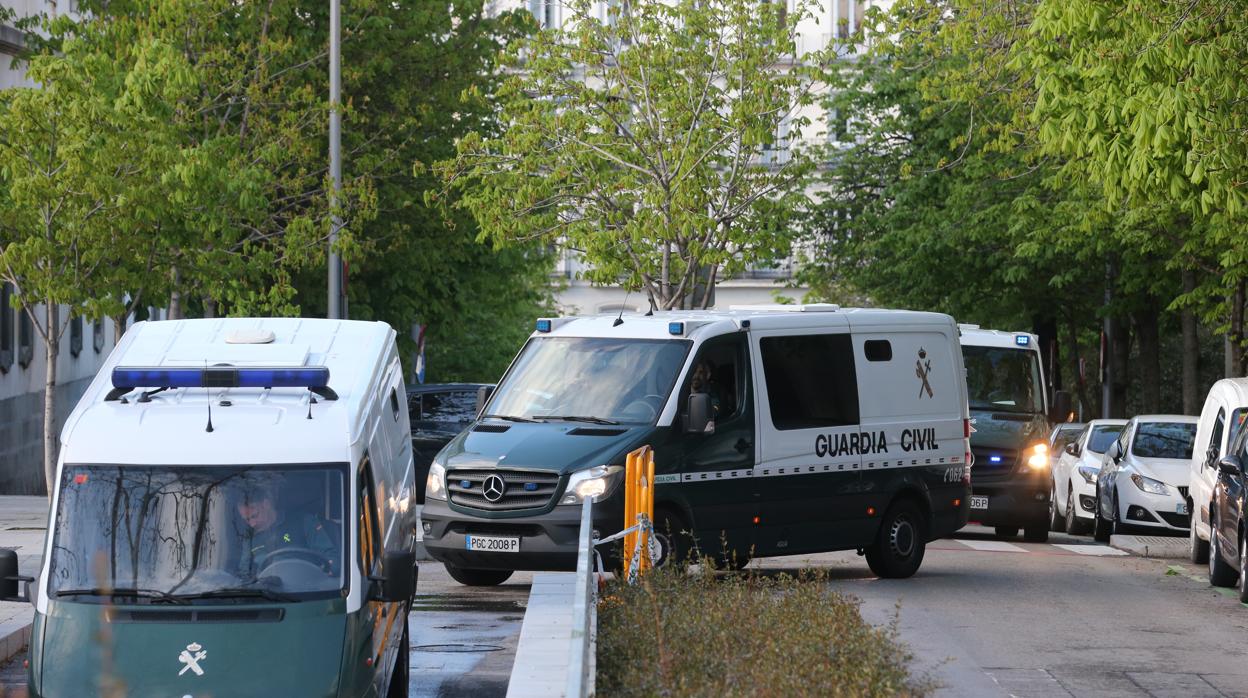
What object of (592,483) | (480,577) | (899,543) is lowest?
(480,577)

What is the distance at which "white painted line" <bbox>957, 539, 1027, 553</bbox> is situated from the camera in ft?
72.7

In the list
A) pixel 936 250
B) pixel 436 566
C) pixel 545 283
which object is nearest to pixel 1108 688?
pixel 436 566

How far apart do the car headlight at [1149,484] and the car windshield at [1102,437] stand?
321 cm

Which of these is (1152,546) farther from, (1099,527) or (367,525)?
(367,525)

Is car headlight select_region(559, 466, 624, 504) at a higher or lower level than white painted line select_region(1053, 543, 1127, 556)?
higher

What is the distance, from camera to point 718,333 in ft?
50.4

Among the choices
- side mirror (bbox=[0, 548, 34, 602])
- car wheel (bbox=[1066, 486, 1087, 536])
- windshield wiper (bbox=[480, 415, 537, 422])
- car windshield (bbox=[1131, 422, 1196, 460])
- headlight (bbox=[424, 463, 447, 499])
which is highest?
windshield wiper (bbox=[480, 415, 537, 422])

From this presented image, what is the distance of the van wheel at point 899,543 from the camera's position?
16.8 meters

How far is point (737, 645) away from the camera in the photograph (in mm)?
8805

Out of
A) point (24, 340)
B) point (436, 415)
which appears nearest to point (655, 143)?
point (436, 415)

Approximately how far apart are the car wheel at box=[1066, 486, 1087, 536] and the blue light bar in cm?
1949

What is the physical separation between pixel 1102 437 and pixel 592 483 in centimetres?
1488

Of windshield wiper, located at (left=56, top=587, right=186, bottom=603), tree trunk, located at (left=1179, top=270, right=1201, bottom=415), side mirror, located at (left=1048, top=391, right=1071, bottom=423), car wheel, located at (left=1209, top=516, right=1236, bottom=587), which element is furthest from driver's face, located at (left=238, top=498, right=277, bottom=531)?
tree trunk, located at (left=1179, top=270, right=1201, bottom=415)

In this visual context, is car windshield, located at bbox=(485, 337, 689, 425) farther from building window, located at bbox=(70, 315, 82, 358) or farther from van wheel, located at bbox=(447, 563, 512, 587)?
building window, located at bbox=(70, 315, 82, 358)
